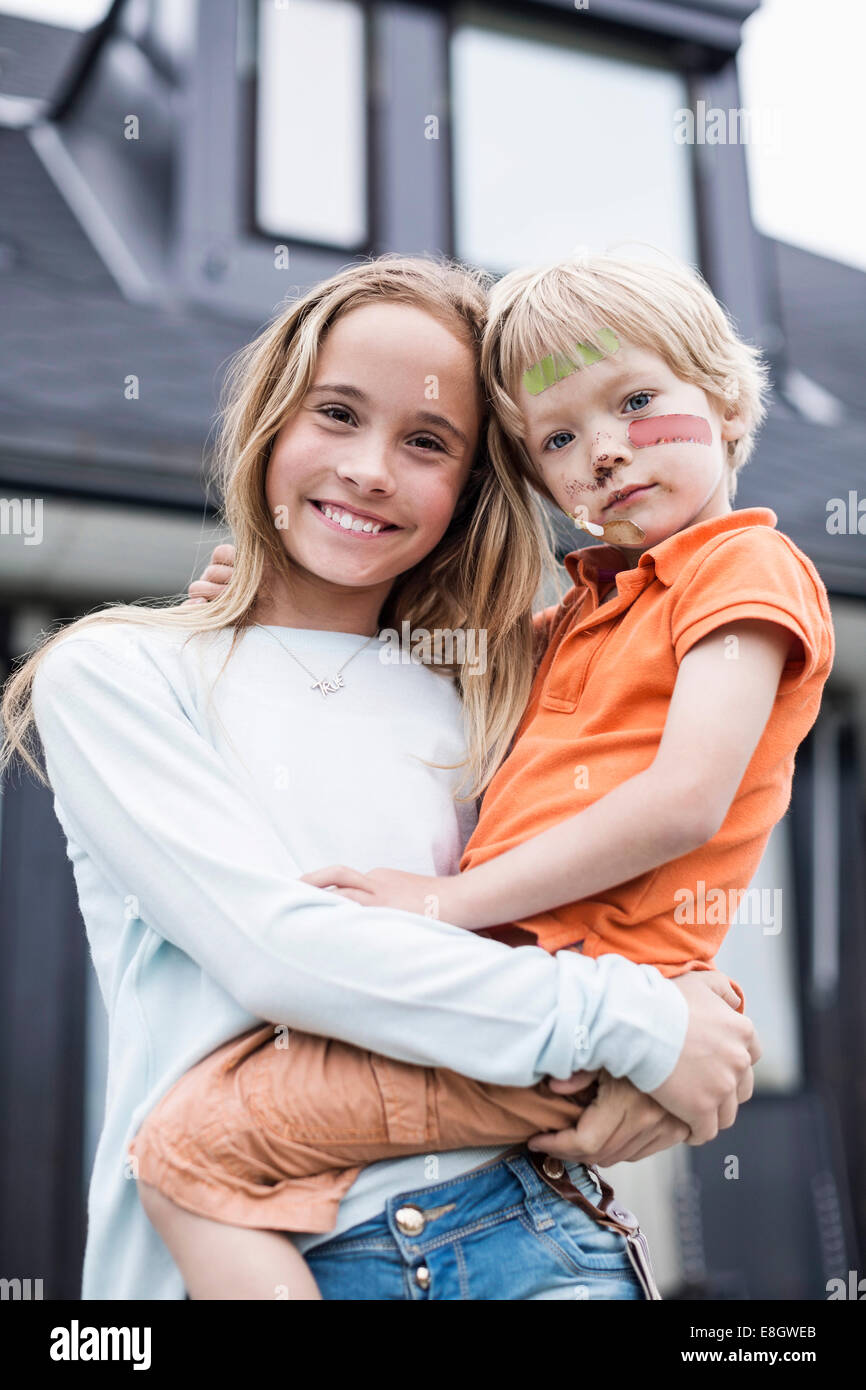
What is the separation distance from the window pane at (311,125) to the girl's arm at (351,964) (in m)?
4.03

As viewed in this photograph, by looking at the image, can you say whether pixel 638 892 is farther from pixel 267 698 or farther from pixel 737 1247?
pixel 737 1247

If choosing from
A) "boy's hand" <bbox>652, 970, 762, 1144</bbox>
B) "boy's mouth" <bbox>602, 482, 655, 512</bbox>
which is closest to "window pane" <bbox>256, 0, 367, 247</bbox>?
"boy's mouth" <bbox>602, 482, 655, 512</bbox>

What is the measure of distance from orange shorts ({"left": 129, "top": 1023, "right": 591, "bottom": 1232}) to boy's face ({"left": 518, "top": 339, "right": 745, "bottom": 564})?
26.0 inches

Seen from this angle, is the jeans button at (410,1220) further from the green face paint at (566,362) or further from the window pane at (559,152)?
the window pane at (559,152)

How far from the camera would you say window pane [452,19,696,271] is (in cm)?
530

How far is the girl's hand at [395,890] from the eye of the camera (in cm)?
134

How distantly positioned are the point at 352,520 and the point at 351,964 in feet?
1.89

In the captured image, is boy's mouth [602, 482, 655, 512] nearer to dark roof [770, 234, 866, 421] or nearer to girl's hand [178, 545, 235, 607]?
girl's hand [178, 545, 235, 607]

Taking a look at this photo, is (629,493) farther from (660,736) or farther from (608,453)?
(660,736)

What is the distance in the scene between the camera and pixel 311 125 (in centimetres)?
509

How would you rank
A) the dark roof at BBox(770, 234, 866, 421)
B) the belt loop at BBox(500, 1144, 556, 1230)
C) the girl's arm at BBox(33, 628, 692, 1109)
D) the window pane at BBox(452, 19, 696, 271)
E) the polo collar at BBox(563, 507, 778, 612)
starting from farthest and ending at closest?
1. the dark roof at BBox(770, 234, 866, 421)
2. the window pane at BBox(452, 19, 696, 271)
3. the polo collar at BBox(563, 507, 778, 612)
4. the belt loop at BBox(500, 1144, 556, 1230)
5. the girl's arm at BBox(33, 628, 692, 1109)

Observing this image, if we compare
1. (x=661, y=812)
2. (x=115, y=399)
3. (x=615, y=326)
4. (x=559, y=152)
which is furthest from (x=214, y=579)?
(x=559, y=152)

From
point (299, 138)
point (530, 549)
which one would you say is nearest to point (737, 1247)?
point (530, 549)

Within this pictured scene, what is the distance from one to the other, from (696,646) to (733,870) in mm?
242
